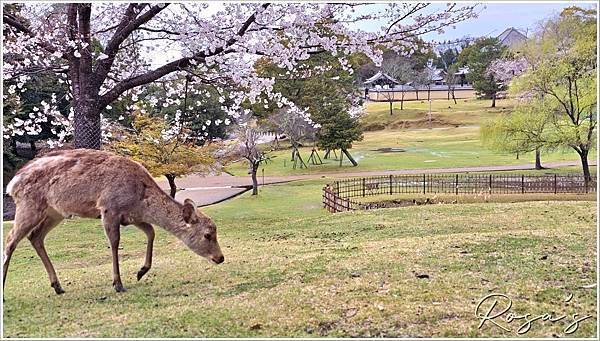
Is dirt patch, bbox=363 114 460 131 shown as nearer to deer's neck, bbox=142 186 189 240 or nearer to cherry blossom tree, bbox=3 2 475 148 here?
cherry blossom tree, bbox=3 2 475 148

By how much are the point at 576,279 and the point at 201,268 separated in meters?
3.83

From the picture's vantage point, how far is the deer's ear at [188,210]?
532cm

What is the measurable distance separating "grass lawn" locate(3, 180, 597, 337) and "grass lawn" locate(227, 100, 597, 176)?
2192cm

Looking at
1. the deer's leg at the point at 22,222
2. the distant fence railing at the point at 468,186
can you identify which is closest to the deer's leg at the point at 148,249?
the deer's leg at the point at 22,222

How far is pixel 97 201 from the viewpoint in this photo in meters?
5.12

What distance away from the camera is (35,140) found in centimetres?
1969

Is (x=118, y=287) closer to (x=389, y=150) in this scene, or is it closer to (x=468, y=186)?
(x=468, y=186)

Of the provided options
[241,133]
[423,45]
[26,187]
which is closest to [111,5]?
[423,45]

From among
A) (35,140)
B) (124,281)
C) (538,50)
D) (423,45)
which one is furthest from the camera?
(538,50)

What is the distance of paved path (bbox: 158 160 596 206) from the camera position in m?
25.1

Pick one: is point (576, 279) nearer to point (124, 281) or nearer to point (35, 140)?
point (124, 281)

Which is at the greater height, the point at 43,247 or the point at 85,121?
the point at 85,121

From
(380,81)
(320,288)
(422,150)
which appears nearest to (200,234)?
(320,288)

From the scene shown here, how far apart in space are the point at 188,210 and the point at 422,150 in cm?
3683
